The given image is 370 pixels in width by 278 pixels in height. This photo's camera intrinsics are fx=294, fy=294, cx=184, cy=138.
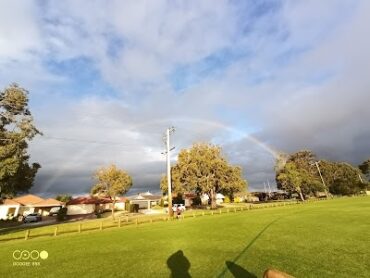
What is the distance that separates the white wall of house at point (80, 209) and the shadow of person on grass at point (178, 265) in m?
73.2

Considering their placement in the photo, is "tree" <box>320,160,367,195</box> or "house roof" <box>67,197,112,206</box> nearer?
"house roof" <box>67,197,112,206</box>

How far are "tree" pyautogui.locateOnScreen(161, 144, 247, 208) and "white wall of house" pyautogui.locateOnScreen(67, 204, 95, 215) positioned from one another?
26439 mm

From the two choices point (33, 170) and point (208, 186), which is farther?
point (208, 186)

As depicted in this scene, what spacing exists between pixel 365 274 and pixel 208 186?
195 feet

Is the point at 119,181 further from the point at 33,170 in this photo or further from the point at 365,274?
the point at 365,274

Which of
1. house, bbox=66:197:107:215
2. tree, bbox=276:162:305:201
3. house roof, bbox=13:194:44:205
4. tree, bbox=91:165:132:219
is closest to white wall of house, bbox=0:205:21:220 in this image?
house roof, bbox=13:194:44:205

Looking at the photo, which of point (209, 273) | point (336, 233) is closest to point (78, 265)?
point (209, 273)

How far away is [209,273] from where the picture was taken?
31.8 ft

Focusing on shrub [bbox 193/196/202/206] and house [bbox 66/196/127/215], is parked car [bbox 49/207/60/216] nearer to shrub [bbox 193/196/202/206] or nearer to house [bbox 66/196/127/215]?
house [bbox 66/196/127/215]

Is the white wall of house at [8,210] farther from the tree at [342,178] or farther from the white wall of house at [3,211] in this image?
the tree at [342,178]

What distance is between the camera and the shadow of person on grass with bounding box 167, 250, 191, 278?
32.7 ft

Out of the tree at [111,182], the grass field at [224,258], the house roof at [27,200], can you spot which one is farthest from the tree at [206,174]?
the grass field at [224,258]

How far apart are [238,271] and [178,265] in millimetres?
2701

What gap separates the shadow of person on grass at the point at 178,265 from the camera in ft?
32.7
